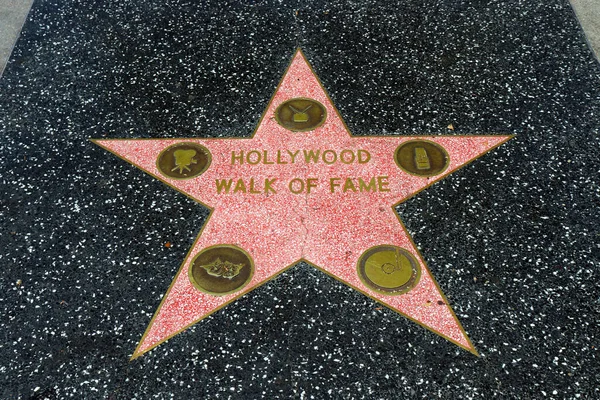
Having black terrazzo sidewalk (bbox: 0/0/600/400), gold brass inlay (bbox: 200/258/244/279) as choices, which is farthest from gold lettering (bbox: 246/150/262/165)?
gold brass inlay (bbox: 200/258/244/279)

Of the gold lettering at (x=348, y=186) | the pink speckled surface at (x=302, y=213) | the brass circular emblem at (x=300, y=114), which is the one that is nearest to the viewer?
the pink speckled surface at (x=302, y=213)

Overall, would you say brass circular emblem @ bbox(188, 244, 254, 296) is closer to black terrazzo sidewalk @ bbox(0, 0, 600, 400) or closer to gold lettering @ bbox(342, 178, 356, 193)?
black terrazzo sidewalk @ bbox(0, 0, 600, 400)

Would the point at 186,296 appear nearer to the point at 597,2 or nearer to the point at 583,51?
the point at 583,51

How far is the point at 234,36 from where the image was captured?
8.41 feet

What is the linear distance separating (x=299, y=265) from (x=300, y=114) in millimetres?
708

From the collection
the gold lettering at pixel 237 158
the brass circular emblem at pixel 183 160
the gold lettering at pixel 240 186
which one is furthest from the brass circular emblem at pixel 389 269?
the brass circular emblem at pixel 183 160

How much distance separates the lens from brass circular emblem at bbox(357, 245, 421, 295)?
1729mm

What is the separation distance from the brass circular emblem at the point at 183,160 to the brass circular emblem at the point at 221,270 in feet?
1.20

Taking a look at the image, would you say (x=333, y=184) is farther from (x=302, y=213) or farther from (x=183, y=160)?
(x=183, y=160)

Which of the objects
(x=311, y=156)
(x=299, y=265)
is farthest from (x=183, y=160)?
(x=299, y=265)

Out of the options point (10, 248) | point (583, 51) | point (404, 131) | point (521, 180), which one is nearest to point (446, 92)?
point (404, 131)

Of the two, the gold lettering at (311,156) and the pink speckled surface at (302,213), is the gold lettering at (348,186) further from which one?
the gold lettering at (311,156)

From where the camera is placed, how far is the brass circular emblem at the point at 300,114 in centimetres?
217

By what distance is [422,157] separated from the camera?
80.9 inches
